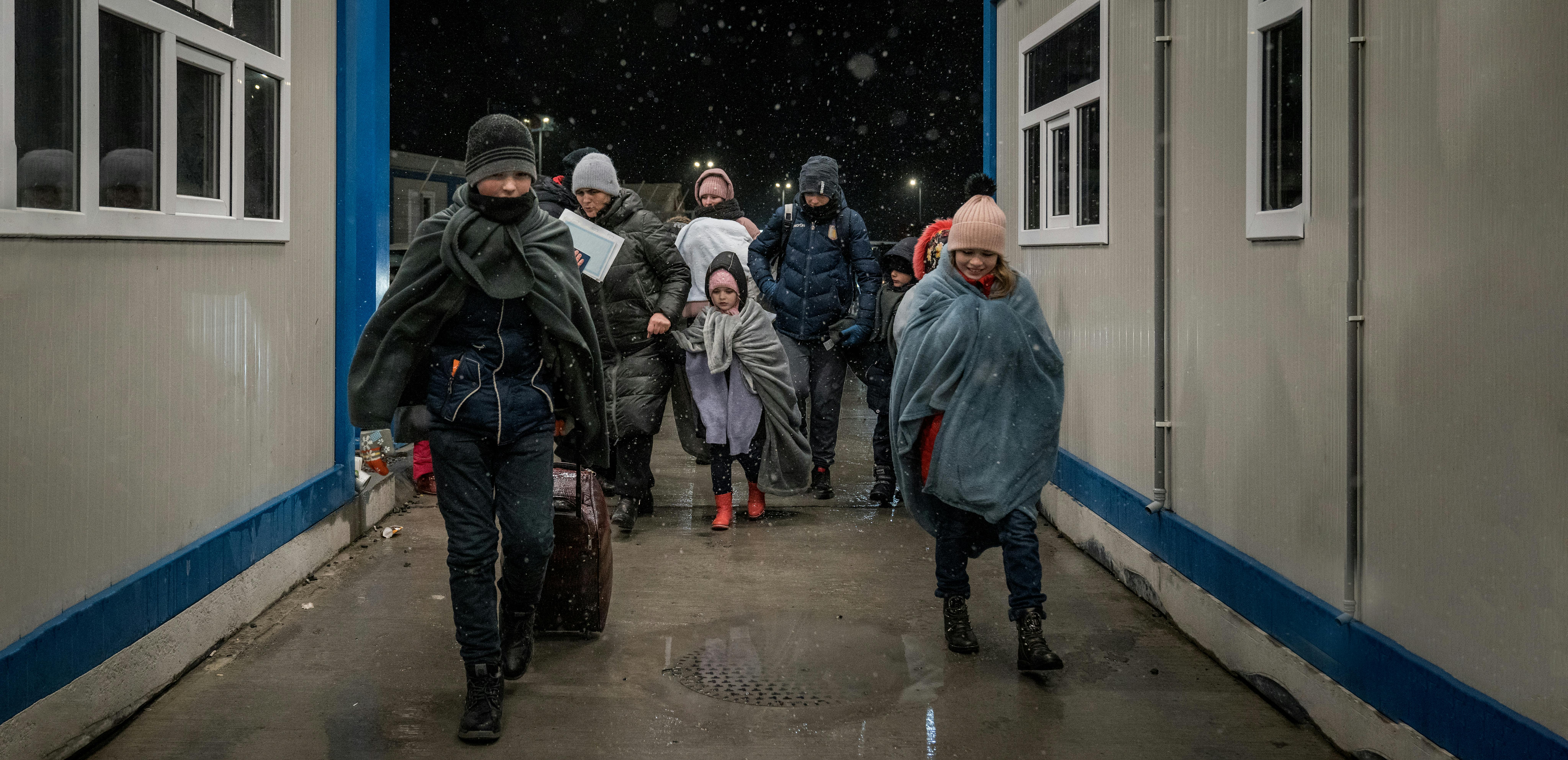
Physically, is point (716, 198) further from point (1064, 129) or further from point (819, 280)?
point (1064, 129)

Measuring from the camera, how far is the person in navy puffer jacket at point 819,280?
8.70m

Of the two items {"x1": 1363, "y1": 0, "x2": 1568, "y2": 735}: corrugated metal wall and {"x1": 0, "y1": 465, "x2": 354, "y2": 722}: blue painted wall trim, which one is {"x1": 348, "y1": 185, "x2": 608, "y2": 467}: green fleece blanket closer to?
{"x1": 0, "y1": 465, "x2": 354, "y2": 722}: blue painted wall trim

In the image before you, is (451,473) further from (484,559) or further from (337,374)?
(337,374)

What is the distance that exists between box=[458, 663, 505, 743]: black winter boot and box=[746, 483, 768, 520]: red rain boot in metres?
3.89

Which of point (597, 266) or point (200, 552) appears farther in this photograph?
point (597, 266)

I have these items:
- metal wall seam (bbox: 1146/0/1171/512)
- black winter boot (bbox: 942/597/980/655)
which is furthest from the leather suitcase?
metal wall seam (bbox: 1146/0/1171/512)

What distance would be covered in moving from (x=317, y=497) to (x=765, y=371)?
263 cm

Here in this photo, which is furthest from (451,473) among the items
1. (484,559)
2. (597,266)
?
(597,266)

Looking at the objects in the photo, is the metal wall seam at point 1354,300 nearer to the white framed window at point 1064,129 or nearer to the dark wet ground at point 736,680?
the dark wet ground at point 736,680

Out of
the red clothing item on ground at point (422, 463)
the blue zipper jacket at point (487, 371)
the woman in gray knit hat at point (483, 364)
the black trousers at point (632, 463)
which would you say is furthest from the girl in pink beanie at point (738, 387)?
the blue zipper jacket at point (487, 371)

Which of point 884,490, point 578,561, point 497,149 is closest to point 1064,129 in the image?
point 884,490

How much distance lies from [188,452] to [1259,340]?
4.06 meters

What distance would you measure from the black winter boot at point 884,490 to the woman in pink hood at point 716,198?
1.89 metres

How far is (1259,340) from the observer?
493cm
